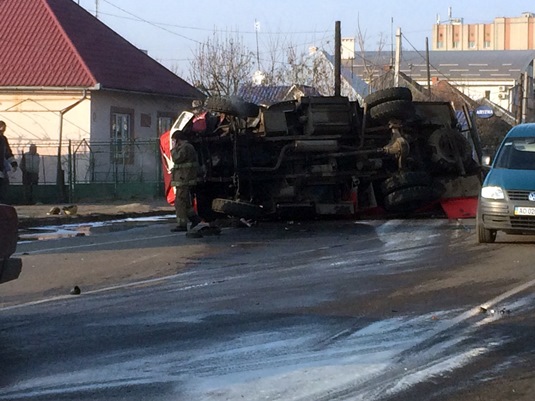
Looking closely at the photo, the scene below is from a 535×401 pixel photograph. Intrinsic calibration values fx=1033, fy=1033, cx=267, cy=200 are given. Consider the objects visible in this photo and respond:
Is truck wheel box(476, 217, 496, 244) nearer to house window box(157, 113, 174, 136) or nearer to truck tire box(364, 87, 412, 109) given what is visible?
truck tire box(364, 87, 412, 109)

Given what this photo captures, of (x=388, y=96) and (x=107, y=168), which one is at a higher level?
(x=388, y=96)

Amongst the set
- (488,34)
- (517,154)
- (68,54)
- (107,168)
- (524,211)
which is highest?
(488,34)

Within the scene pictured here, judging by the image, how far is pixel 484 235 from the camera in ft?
47.4

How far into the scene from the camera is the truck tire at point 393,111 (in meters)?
17.9

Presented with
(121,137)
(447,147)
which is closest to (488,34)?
(121,137)

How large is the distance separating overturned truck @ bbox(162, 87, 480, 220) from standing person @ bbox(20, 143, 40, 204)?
8751 millimetres

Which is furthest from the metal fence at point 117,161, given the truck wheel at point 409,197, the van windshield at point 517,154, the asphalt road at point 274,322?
the van windshield at point 517,154

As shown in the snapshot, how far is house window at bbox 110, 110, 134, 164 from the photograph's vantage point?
93.9 ft

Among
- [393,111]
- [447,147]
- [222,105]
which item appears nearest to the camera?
[222,105]

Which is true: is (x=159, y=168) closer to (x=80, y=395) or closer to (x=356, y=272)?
(x=356, y=272)

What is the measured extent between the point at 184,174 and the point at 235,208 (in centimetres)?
112

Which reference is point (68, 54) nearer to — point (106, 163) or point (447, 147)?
point (106, 163)

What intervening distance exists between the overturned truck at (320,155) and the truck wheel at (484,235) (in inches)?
133

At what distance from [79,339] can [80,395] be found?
70.3 inches
